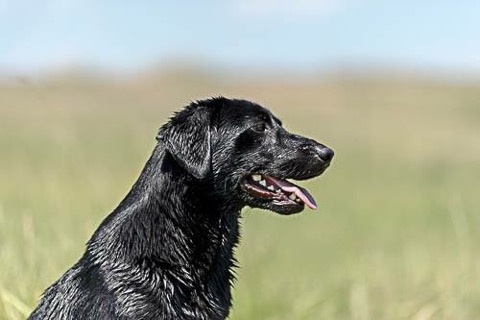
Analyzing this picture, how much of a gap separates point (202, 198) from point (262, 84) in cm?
4507

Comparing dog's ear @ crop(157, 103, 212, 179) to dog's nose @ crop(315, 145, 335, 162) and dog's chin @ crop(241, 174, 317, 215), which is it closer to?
dog's chin @ crop(241, 174, 317, 215)

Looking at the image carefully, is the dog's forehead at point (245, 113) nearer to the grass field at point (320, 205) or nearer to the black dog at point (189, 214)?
the black dog at point (189, 214)

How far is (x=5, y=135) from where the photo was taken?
20609 mm

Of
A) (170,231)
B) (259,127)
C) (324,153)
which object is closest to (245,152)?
(259,127)

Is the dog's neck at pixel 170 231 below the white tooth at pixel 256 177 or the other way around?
below

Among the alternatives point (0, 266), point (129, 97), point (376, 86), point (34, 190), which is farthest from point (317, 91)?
point (0, 266)

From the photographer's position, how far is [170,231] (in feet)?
15.8

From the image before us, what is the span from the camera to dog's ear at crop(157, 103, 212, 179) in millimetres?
4754

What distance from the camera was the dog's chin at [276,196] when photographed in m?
4.88

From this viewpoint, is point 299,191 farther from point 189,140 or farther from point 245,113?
point 189,140

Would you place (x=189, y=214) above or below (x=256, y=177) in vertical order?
below

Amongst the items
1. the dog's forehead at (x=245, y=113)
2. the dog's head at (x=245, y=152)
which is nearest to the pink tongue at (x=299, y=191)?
the dog's head at (x=245, y=152)

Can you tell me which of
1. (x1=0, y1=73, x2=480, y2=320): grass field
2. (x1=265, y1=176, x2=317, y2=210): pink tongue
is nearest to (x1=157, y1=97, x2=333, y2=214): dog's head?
(x1=265, y1=176, x2=317, y2=210): pink tongue

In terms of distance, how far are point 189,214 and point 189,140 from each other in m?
0.37
